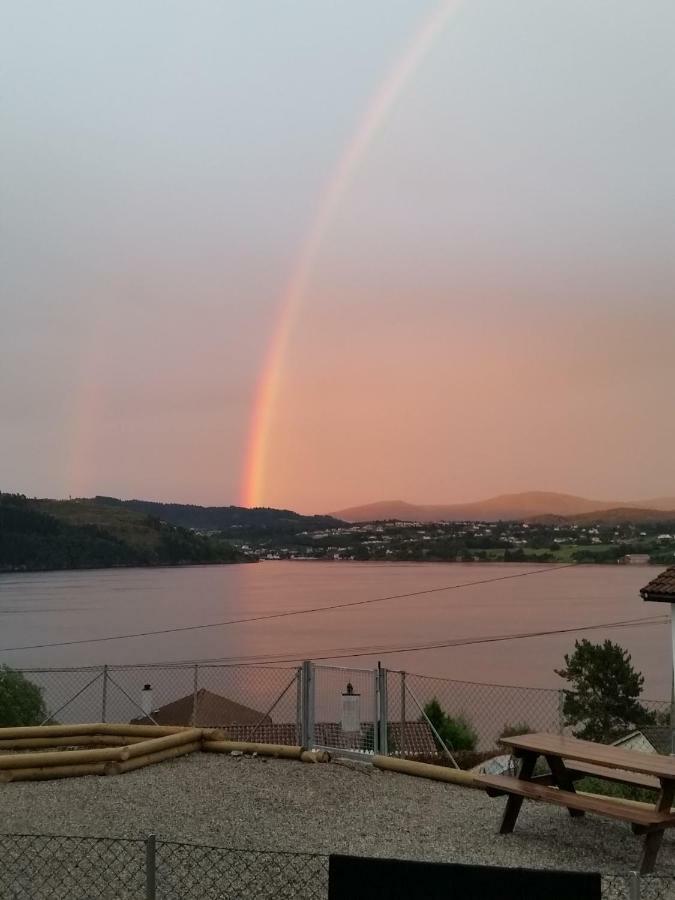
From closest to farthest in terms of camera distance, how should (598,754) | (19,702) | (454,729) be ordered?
(598,754)
(19,702)
(454,729)

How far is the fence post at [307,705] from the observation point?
969 cm

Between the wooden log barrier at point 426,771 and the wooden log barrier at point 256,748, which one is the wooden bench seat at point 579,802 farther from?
the wooden log barrier at point 256,748

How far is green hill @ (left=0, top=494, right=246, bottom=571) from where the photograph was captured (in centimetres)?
11925

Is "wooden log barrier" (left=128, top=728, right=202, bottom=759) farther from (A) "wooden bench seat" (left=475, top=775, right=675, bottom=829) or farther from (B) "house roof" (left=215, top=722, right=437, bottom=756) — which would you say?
(A) "wooden bench seat" (left=475, top=775, right=675, bottom=829)

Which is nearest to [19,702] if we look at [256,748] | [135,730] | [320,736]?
[320,736]

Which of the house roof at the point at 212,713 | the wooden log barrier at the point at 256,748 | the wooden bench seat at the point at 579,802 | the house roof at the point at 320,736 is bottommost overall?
the house roof at the point at 212,713

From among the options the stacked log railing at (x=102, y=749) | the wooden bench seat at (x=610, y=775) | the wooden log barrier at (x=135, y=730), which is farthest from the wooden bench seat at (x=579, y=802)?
the wooden log barrier at (x=135, y=730)

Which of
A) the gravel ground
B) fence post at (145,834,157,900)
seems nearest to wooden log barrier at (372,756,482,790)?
the gravel ground

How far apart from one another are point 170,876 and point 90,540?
401 ft

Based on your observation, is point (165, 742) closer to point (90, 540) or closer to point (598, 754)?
point (598, 754)

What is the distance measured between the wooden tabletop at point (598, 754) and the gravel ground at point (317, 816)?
0.66 meters

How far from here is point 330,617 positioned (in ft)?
323

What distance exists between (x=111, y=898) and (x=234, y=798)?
2678mm

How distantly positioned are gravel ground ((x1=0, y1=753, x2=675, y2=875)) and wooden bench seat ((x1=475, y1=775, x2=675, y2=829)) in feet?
1.16
